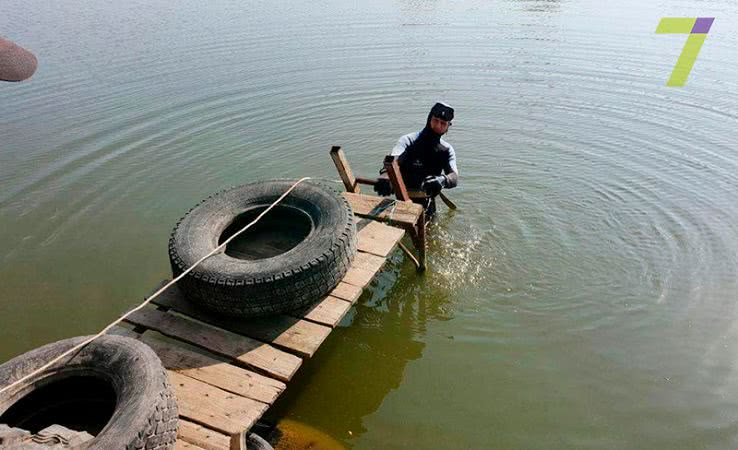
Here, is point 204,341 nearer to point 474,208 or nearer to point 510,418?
point 510,418

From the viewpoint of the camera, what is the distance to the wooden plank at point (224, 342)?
3.84 m

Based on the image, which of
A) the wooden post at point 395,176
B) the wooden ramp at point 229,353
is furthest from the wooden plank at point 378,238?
the wooden post at point 395,176

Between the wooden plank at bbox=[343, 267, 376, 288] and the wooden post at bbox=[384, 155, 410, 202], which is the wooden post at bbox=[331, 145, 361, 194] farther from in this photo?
the wooden plank at bbox=[343, 267, 376, 288]

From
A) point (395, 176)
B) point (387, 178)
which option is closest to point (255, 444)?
point (395, 176)

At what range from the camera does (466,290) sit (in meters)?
5.98

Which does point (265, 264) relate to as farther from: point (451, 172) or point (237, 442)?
point (451, 172)

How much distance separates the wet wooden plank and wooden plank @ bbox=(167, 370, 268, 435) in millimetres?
2158

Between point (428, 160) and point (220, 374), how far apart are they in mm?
3878

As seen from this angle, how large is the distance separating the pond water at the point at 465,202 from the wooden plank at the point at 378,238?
37.9 inches

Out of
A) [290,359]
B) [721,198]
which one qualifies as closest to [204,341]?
[290,359]

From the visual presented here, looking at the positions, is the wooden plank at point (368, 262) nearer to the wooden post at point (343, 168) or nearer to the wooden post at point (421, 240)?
the wooden post at point (421, 240)

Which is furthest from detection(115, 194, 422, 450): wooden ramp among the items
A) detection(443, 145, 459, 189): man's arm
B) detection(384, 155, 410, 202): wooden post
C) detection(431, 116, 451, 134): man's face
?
detection(431, 116, 451, 134): man's face

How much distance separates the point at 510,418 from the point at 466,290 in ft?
6.11

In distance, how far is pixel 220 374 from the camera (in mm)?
Answer: 3793
